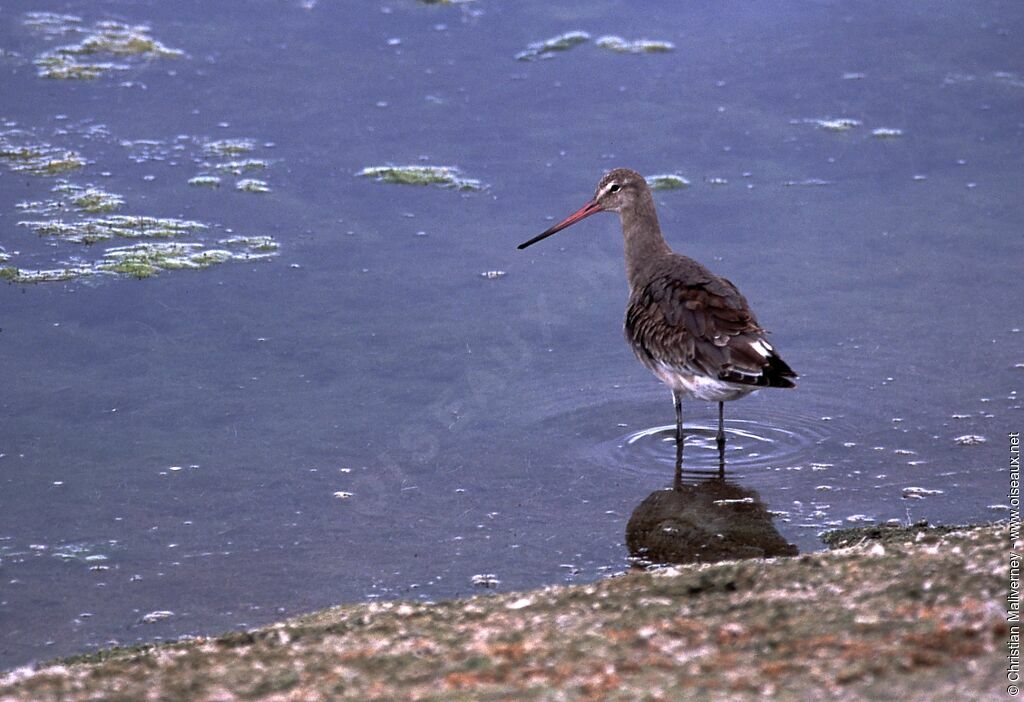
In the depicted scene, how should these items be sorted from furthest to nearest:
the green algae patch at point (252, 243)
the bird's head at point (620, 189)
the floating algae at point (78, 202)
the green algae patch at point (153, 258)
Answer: the floating algae at point (78, 202)
the green algae patch at point (252, 243)
the green algae patch at point (153, 258)
the bird's head at point (620, 189)

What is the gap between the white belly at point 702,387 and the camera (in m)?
6.84

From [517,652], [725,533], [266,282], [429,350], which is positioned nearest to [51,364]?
[266,282]

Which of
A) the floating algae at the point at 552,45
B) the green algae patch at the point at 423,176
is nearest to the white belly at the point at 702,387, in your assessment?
the green algae patch at the point at 423,176

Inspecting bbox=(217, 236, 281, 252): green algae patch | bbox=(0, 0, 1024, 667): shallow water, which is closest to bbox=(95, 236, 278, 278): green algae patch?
bbox=(217, 236, 281, 252): green algae patch

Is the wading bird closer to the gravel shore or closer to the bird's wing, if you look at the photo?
the bird's wing

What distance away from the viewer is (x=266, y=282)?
8.74 m

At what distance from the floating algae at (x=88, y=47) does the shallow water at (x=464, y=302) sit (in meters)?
0.14

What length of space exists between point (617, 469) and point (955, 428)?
1661 millimetres

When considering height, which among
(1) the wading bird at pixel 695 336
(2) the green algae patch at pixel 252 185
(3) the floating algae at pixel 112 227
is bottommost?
(1) the wading bird at pixel 695 336

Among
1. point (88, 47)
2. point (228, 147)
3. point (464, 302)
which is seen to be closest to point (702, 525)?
point (464, 302)

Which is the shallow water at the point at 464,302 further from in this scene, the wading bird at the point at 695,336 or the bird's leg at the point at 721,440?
the wading bird at the point at 695,336

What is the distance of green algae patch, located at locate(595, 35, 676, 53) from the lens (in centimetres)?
1204

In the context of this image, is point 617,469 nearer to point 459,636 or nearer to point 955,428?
point 955,428

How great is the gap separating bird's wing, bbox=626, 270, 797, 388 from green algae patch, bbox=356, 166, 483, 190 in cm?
265
